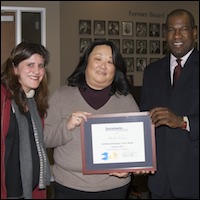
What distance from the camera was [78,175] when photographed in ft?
8.41

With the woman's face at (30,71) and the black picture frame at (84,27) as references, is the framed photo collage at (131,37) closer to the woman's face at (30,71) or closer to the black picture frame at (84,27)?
the black picture frame at (84,27)

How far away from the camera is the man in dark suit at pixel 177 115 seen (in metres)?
2.62

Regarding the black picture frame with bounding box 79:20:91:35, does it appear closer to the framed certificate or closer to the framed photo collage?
the framed photo collage

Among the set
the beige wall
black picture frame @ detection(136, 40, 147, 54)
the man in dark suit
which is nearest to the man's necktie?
the man in dark suit

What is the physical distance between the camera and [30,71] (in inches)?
98.1

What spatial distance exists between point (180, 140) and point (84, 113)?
76 cm

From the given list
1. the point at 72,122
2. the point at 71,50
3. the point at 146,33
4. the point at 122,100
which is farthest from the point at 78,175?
the point at 146,33

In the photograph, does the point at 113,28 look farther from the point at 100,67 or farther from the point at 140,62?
the point at 100,67

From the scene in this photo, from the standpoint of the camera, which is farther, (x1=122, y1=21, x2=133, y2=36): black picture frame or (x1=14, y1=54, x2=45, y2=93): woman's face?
(x1=122, y1=21, x2=133, y2=36): black picture frame

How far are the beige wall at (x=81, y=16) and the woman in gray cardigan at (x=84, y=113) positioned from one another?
361cm

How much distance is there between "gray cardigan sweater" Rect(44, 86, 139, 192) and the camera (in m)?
2.55

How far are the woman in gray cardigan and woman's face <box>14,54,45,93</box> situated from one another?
0.70ft

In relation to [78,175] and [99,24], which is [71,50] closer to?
[99,24]

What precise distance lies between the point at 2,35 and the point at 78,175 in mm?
3188
